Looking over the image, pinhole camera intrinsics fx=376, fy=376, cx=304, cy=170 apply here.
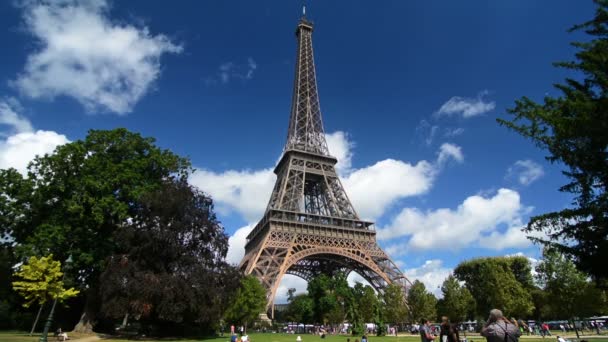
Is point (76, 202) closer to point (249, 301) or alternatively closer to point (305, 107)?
point (249, 301)

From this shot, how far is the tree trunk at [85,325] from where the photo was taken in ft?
90.9

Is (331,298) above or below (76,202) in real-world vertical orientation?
below

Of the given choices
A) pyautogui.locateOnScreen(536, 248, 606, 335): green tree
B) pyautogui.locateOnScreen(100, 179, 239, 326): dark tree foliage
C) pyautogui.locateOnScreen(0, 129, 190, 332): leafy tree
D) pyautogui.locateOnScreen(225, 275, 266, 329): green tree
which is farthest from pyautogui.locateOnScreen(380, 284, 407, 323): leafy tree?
pyautogui.locateOnScreen(0, 129, 190, 332): leafy tree

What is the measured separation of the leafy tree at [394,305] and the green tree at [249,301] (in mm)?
15237

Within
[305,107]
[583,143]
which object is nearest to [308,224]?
[305,107]

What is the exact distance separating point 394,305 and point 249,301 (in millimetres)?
17443

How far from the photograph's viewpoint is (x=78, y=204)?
27.1 metres

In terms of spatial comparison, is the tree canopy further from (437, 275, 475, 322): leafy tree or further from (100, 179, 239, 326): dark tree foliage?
(100, 179, 239, 326): dark tree foliage

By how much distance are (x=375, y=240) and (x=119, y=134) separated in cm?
3631

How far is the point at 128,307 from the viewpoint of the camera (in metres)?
24.2

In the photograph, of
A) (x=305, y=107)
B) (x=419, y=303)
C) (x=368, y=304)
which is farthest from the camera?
(x=305, y=107)

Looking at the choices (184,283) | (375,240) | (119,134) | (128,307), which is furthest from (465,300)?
(119,134)

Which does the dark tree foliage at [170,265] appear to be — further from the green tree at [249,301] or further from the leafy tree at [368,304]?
the leafy tree at [368,304]

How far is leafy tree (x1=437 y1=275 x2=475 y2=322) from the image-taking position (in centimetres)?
4275
